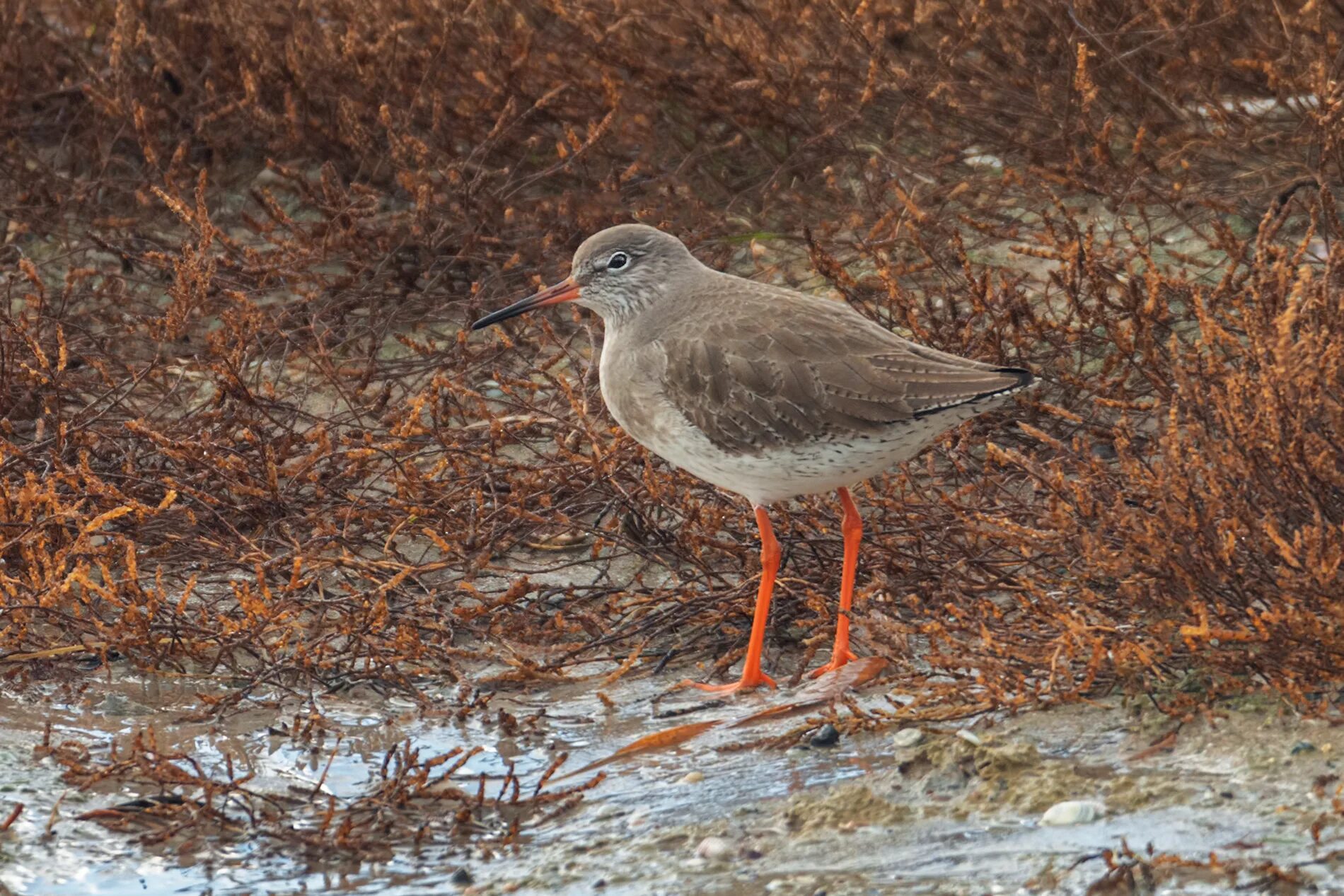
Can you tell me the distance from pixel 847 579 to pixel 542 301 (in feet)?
4.75

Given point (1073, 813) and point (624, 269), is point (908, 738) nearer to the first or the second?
point (1073, 813)

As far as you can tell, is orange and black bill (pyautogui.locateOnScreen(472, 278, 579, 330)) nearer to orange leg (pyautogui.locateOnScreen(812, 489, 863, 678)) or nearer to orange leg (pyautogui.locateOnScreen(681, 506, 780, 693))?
orange leg (pyautogui.locateOnScreen(681, 506, 780, 693))

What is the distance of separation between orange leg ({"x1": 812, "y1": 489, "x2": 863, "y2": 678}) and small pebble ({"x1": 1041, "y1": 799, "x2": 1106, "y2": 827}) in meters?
1.23

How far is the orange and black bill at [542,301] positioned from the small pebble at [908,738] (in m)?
2.07

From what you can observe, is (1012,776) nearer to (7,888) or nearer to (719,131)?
(7,888)

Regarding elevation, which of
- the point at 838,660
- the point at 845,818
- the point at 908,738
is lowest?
the point at 845,818

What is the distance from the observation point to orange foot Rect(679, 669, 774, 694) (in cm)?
470

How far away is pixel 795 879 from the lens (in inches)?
133

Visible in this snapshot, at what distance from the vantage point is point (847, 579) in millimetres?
4836

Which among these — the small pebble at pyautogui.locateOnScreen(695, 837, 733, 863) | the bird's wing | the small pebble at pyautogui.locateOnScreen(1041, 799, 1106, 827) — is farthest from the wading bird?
the small pebble at pyautogui.locateOnScreen(1041, 799, 1106, 827)

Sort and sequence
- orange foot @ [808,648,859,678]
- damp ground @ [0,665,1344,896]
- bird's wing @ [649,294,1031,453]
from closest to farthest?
damp ground @ [0,665,1344,896], bird's wing @ [649,294,1031,453], orange foot @ [808,648,859,678]

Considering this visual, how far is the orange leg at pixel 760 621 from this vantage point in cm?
472

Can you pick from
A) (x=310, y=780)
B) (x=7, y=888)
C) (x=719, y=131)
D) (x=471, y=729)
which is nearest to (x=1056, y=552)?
(x=471, y=729)

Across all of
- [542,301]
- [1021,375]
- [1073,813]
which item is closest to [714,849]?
[1073,813]
